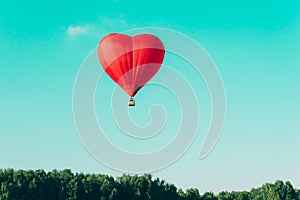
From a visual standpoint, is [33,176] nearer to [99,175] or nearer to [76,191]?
[76,191]

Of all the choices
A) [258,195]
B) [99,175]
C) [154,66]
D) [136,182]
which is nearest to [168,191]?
[136,182]

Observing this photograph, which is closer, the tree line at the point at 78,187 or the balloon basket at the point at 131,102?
the balloon basket at the point at 131,102

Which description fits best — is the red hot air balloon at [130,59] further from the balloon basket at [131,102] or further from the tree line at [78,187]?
the tree line at [78,187]

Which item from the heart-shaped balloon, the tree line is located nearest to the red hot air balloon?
the heart-shaped balloon

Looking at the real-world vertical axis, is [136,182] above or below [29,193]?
above

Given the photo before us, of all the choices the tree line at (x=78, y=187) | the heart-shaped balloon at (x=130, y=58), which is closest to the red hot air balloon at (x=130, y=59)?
the heart-shaped balloon at (x=130, y=58)

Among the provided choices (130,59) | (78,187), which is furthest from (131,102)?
(78,187)

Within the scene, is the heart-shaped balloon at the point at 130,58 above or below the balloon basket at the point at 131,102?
above

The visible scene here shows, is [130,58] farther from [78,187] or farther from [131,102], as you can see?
[78,187]
